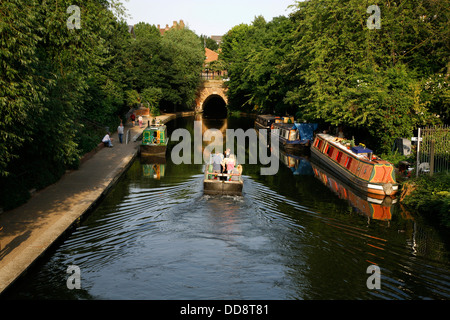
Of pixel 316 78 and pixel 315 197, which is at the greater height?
pixel 316 78

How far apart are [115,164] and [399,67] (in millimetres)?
17076

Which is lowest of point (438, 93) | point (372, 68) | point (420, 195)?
point (420, 195)

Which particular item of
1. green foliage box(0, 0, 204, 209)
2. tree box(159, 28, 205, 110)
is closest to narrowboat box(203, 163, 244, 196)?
green foliage box(0, 0, 204, 209)

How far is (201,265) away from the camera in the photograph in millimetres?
11695

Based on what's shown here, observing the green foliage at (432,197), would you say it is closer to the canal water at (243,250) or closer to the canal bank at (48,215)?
the canal water at (243,250)

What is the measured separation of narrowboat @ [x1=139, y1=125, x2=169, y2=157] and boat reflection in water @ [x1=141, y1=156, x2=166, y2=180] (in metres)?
0.35

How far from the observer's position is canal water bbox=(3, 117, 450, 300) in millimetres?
10383

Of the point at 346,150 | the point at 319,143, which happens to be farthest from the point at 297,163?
the point at 346,150

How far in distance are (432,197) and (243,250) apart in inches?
343

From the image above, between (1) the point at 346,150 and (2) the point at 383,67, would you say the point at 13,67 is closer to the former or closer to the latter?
(1) the point at 346,150

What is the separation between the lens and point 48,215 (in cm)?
1428
